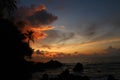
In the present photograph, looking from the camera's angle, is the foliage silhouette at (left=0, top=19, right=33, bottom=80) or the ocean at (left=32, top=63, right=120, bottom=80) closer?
the foliage silhouette at (left=0, top=19, right=33, bottom=80)

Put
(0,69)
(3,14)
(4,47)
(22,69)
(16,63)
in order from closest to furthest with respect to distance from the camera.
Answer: (0,69) → (4,47) → (16,63) → (22,69) → (3,14)

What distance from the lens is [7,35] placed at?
28594mm

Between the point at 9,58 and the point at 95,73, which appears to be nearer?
the point at 9,58

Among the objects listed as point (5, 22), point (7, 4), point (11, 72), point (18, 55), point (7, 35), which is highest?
point (7, 4)

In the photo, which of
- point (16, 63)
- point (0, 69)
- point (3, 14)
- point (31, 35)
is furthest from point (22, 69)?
point (31, 35)

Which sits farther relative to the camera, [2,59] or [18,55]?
[18,55]

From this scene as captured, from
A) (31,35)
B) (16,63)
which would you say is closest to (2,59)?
(16,63)

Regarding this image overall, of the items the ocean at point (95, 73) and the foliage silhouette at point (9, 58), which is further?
the ocean at point (95, 73)

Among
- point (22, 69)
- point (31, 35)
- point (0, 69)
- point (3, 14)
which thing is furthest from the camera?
point (31, 35)

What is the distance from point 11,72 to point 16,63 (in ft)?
6.41

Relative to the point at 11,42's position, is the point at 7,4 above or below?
above

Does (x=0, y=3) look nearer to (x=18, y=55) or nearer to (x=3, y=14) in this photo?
(x=3, y=14)

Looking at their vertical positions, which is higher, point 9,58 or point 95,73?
point 9,58

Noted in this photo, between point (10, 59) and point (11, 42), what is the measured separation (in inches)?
105
